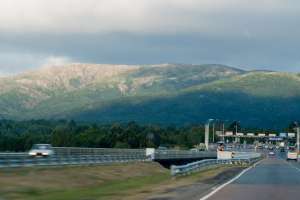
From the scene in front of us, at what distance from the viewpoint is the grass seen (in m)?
29.2

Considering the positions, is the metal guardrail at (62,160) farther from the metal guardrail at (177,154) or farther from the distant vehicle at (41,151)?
the metal guardrail at (177,154)

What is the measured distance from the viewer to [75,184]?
4025 centimetres

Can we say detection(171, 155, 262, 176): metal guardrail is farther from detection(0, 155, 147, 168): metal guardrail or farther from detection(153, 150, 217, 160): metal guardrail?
detection(0, 155, 147, 168): metal guardrail

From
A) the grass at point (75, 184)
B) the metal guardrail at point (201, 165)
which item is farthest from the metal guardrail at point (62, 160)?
the metal guardrail at point (201, 165)

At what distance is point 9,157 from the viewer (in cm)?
4431

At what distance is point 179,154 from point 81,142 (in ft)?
200

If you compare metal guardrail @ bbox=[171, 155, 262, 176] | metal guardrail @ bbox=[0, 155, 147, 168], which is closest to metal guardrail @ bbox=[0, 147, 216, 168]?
metal guardrail @ bbox=[0, 155, 147, 168]

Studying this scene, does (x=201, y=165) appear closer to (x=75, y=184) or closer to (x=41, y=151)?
(x=41, y=151)

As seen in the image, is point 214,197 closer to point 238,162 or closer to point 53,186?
point 53,186

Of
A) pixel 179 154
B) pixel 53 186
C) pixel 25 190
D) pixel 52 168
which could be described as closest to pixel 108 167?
pixel 52 168

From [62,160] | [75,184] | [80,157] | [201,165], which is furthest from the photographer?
[201,165]

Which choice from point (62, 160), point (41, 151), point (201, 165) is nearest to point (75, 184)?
point (62, 160)

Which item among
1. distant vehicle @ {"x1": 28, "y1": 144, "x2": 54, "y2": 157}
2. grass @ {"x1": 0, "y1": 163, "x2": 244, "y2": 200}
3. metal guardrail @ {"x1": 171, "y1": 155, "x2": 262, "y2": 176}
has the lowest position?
grass @ {"x1": 0, "y1": 163, "x2": 244, "y2": 200}

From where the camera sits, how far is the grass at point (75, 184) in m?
29.2
